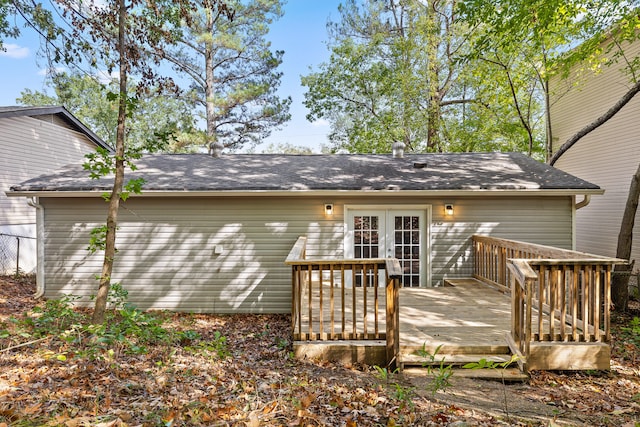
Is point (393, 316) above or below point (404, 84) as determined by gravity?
below

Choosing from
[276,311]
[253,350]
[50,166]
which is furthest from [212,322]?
[50,166]

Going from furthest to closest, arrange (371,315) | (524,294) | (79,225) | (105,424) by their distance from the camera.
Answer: (79,225), (371,315), (524,294), (105,424)

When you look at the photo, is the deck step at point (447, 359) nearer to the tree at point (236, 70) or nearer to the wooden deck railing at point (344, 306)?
the wooden deck railing at point (344, 306)

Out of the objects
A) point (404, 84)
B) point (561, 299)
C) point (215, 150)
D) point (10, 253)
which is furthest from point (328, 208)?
point (404, 84)

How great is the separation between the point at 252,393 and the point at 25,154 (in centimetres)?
1179

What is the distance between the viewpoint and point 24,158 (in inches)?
423

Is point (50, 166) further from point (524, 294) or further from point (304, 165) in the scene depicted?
point (524, 294)

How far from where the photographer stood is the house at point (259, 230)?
710 centimetres

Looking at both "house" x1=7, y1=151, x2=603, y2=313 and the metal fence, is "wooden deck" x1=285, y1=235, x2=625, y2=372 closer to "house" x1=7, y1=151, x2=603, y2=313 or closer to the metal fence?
"house" x1=7, y1=151, x2=603, y2=313

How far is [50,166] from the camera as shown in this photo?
462 inches

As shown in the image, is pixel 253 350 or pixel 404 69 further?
pixel 404 69

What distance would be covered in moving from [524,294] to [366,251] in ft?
11.5

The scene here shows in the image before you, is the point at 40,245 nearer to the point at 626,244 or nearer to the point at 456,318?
the point at 456,318

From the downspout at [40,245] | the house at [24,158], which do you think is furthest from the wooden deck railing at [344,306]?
the house at [24,158]
